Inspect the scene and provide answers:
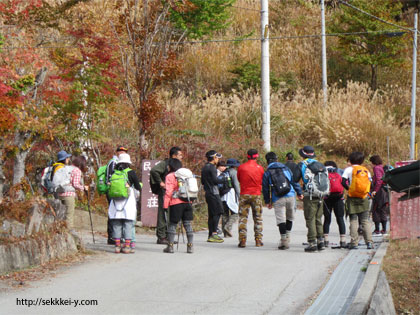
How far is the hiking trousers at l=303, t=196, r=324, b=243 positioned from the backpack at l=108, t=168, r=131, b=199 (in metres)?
3.32

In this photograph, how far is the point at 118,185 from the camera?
11062mm

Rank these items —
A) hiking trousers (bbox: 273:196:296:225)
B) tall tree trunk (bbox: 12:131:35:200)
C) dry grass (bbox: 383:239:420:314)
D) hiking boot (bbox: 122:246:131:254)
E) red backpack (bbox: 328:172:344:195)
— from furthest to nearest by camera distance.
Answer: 1. tall tree trunk (bbox: 12:131:35:200)
2. red backpack (bbox: 328:172:344:195)
3. hiking trousers (bbox: 273:196:296:225)
4. hiking boot (bbox: 122:246:131:254)
5. dry grass (bbox: 383:239:420:314)

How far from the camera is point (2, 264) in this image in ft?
28.8

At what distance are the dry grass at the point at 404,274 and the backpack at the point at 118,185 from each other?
4481 mm

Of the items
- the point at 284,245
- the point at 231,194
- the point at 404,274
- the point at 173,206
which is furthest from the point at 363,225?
the point at 173,206

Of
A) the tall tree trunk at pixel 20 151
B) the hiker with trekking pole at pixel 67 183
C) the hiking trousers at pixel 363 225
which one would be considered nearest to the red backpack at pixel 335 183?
the hiking trousers at pixel 363 225

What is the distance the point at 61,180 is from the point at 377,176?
6833 millimetres

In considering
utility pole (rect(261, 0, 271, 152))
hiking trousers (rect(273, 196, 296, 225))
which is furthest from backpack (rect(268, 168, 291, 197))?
utility pole (rect(261, 0, 271, 152))

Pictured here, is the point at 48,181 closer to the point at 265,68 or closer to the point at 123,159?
the point at 123,159

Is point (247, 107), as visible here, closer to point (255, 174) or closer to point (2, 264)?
point (255, 174)

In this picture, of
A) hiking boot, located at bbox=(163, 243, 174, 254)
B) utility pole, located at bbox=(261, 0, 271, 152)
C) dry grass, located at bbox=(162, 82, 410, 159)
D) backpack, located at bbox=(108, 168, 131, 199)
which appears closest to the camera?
backpack, located at bbox=(108, 168, 131, 199)

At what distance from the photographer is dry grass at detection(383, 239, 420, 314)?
326 inches

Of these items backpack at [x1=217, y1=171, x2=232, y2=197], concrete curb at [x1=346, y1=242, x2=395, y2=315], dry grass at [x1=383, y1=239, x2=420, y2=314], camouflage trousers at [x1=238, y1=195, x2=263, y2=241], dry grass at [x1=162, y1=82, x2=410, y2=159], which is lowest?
dry grass at [x1=383, y1=239, x2=420, y2=314]

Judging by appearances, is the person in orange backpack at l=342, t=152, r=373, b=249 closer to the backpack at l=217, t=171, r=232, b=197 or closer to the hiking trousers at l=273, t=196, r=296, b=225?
the hiking trousers at l=273, t=196, r=296, b=225
